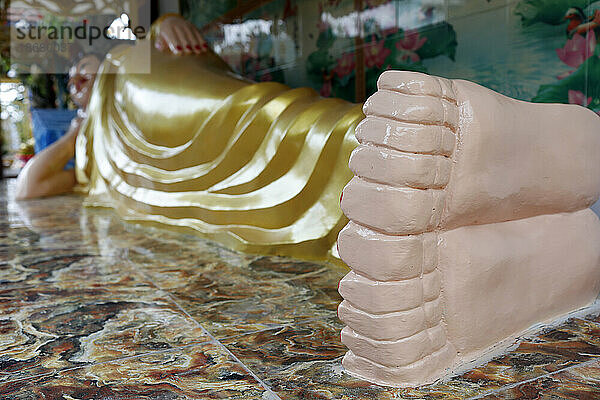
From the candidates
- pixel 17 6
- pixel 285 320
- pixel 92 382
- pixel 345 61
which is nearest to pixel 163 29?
pixel 345 61

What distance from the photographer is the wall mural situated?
53.1 inches

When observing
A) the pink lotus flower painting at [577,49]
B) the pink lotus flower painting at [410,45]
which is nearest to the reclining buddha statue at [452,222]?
the pink lotus flower painting at [577,49]


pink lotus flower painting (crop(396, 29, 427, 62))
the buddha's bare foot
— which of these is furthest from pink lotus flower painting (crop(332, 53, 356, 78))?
the buddha's bare foot

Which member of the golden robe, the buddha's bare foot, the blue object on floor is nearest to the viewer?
the buddha's bare foot

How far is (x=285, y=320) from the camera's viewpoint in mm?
975

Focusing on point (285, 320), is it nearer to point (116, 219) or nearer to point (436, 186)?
point (436, 186)

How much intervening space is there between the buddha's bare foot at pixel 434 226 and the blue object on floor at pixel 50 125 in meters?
3.97

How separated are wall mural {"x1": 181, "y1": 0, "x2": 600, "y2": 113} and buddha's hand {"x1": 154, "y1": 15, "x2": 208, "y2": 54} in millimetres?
498

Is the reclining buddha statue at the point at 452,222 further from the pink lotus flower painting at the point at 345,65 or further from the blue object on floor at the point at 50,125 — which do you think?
the blue object on floor at the point at 50,125

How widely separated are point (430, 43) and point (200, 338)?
1.28 meters

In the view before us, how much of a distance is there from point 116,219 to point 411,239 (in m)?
1.75

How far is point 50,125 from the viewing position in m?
4.22

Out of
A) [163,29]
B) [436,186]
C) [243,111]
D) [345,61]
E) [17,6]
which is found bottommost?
[436,186]

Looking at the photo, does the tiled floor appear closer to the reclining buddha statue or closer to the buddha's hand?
the reclining buddha statue
